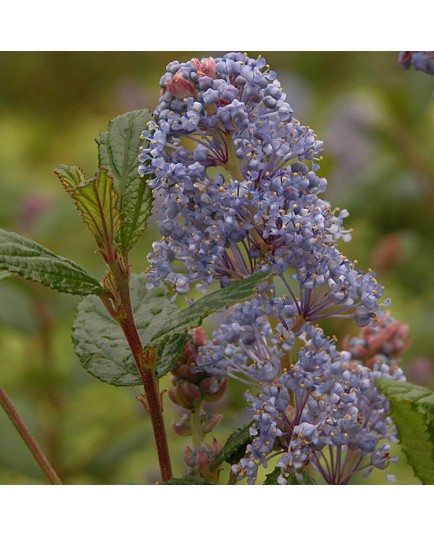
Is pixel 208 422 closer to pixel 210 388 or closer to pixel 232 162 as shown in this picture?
pixel 210 388

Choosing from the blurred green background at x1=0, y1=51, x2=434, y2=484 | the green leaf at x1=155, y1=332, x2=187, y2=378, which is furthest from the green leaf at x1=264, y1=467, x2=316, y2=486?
the blurred green background at x1=0, y1=51, x2=434, y2=484

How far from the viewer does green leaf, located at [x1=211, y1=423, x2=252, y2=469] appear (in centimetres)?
66

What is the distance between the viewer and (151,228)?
1866 mm

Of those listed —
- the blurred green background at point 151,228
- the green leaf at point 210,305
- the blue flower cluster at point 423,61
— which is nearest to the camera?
the green leaf at point 210,305

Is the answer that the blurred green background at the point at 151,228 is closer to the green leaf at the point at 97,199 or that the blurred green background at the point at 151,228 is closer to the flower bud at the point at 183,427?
the flower bud at the point at 183,427

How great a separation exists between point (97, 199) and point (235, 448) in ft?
0.69

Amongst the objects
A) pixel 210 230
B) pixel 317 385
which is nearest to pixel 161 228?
pixel 210 230

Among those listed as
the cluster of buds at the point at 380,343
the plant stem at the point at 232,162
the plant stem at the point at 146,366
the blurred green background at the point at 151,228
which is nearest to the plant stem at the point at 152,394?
the plant stem at the point at 146,366

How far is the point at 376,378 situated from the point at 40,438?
2.65 ft

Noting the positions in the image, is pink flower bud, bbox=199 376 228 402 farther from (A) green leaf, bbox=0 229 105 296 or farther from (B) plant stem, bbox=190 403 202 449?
(A) green leaf, bbox=0 229 105 296

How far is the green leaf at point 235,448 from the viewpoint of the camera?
0.66 meters

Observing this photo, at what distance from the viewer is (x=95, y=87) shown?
217 centimetres

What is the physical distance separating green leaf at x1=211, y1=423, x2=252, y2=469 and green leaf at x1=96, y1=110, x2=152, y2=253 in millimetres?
164

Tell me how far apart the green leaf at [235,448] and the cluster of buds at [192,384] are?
0.11 feet
